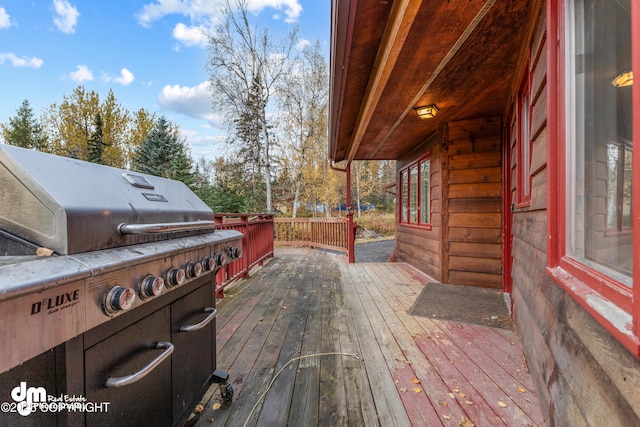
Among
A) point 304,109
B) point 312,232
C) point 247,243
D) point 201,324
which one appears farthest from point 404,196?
point 304,109

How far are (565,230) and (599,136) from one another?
0.36m

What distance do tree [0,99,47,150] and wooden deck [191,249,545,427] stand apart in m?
20.9

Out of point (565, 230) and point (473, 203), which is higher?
point (473, 203)

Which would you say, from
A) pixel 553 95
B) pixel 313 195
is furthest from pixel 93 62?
pixel 553 95

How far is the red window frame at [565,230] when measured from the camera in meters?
0.57

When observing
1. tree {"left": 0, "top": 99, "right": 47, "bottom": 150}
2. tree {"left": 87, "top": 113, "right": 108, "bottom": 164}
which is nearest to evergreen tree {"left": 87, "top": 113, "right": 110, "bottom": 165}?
tree {"left": 87, "top": 113, "right": 108, "bottom": 164}

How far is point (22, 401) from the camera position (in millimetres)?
594

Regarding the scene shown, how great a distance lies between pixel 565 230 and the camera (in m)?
1.07

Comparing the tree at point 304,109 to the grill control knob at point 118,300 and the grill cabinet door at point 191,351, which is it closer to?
the grill cabinet door at point 191,351

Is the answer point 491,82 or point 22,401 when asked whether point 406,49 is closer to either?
point 491,82

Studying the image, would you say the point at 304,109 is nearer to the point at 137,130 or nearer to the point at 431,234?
the point at 431,234

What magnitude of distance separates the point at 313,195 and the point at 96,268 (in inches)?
549

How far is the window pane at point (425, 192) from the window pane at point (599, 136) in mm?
3425

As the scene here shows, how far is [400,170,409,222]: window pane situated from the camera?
226 inches
